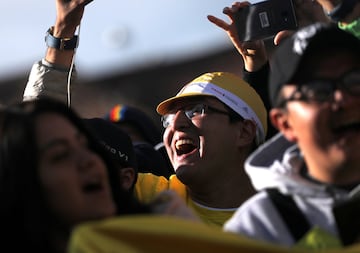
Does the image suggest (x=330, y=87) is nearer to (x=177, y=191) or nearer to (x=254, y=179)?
(x=254, y=179)

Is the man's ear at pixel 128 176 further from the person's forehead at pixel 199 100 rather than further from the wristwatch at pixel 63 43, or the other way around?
the wristwatch at pixel 63 43

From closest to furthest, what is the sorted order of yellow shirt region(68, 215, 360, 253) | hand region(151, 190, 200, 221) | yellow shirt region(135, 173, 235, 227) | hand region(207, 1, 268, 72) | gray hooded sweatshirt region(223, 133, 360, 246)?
yellow shirt region(68, 215, 360, 253) < gray hooded sweatshirt region(223, 133, 360, 246) < hand region(151, 190, 200, 221) < yellow shirt region(135, 173, 235, 227) < hand region(207, 1, 268, 72)

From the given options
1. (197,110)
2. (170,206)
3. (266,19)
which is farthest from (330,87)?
(197,110)

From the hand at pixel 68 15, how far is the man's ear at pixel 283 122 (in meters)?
2.13

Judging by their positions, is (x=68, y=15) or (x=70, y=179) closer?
(x=70, y=179)

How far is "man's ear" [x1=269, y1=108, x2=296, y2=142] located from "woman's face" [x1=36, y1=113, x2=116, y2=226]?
675 millimetres

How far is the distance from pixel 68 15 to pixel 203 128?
0.98 metres

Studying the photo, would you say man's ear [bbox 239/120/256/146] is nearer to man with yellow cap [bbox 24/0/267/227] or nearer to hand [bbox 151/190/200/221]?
man with yellow cap [bbox 24/0/267/227]

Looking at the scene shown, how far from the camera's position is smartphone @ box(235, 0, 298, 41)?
219 inches

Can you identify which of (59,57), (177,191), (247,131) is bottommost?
(177,191)

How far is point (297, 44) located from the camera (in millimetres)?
3744

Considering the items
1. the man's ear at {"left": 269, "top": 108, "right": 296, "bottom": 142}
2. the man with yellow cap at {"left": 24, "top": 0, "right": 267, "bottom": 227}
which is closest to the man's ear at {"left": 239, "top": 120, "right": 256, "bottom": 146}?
the man with yellow cap at {"left": 24, "top": 0, "right": 267, "bottom": 227}

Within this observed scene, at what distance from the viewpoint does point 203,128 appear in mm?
5645

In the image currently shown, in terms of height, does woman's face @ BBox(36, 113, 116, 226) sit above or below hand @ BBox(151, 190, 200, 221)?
above
